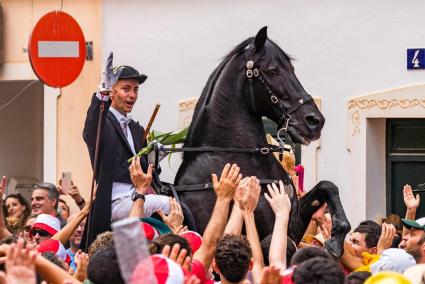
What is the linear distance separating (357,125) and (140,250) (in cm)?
1200

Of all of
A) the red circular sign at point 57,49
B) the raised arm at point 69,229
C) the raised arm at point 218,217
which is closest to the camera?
the raised arm at point 218,217

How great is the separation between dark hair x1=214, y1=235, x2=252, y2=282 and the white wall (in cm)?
944

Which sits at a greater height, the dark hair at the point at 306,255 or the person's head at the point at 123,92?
the person's head at the point at 123,92

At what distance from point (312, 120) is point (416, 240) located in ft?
3.86

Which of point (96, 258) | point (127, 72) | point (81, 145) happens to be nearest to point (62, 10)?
point (81, 145)

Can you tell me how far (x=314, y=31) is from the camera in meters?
17.7

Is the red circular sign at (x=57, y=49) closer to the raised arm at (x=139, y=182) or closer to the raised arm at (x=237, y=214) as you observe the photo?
the raised arm at (x=139, y=182)

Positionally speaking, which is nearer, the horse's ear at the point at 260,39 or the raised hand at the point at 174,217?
the raised hand at the point at 174,217

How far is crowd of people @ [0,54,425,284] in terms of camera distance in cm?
655

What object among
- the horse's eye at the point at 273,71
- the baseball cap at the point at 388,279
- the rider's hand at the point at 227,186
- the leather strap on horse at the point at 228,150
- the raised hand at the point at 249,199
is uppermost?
the horse's eye at the point at 273,71

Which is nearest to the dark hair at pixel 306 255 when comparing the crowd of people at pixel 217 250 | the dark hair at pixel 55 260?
the crowd of people at pixel 217 250

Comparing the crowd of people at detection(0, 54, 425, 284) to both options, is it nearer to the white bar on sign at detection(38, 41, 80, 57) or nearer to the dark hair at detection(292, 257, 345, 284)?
the dark hair at detection(292, 257, 345, 284)

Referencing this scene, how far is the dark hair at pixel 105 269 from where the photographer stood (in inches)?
273

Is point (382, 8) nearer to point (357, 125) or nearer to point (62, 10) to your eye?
point (357, 125)
